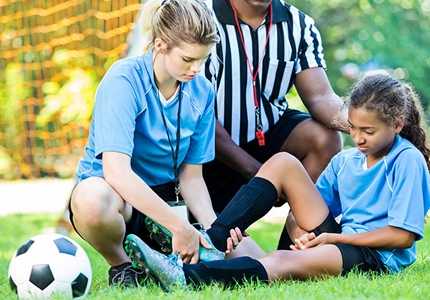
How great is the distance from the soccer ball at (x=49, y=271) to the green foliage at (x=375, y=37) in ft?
36.0

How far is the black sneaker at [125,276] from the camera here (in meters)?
3.00

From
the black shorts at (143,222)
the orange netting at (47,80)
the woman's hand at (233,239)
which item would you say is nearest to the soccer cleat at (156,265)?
the woman's hand at (233,239)

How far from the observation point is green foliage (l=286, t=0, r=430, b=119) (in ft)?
44.6

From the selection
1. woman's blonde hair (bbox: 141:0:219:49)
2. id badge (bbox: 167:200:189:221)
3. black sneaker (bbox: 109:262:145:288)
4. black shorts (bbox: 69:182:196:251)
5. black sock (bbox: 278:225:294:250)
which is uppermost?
woman's blonde hair (bbox: 141:0:219:49)

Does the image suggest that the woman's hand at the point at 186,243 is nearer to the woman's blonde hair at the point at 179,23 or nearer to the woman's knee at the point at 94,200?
the woman's knee at the point at 94,200

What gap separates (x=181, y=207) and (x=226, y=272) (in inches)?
22.1

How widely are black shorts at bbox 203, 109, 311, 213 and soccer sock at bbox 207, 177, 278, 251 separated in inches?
33.2

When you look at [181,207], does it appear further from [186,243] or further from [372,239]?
[372,239]

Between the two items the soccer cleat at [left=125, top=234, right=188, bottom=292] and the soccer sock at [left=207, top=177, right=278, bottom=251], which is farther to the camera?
the soccer sock at [left=207, top=177, right=278, bottom=251]

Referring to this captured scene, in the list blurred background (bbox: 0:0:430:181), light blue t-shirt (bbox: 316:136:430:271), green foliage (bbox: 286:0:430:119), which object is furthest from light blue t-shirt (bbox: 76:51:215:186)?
green foliage (bbox: 286:0:430:119)

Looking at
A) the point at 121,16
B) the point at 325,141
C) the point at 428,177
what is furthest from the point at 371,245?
the point at 121,16

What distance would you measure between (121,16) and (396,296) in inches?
183

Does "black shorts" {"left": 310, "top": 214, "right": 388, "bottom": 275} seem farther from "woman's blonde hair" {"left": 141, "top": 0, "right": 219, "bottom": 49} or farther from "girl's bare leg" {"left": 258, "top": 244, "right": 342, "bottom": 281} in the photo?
"woman's blonde hair" {"left": 141, "top": 0, "right": 219, "bottom": 49}

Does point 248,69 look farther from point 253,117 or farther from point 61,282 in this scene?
point 61,282
